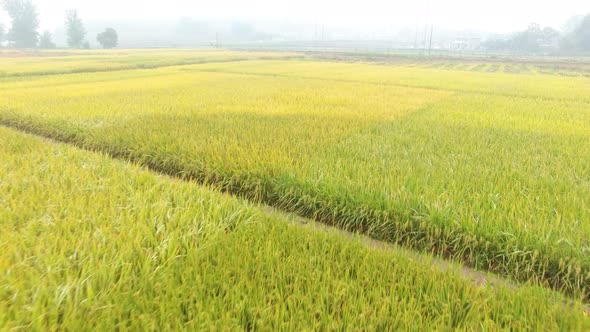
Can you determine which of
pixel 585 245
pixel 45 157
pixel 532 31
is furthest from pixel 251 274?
pixel 532 31

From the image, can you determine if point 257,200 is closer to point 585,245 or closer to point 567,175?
point 585,245

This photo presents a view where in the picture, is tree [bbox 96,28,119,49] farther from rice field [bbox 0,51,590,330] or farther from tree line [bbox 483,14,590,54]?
tree line [bbox 483,14,590,54]

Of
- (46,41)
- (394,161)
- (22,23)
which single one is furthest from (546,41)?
(22,23)

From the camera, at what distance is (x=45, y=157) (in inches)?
135

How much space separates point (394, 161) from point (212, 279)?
2382 mm

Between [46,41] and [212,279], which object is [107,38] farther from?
[212,279]

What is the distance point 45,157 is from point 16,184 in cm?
88

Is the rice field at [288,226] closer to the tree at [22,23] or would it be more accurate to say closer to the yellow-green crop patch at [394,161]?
the yellow-green crop patch at [394,161]

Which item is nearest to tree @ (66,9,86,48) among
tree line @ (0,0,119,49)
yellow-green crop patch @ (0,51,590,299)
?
tree line @ (0,0,119,49)

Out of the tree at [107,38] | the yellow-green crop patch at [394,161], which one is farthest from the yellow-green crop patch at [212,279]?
the tree at [107,38]

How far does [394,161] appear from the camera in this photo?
347cm

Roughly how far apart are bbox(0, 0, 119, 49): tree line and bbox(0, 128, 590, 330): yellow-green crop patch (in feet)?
230

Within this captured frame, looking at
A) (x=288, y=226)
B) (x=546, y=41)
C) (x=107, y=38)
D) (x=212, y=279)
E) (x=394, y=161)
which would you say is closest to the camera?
(x=212, y=279)

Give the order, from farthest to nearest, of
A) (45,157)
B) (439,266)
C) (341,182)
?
(45,157) < (341,182) < (439,266)
